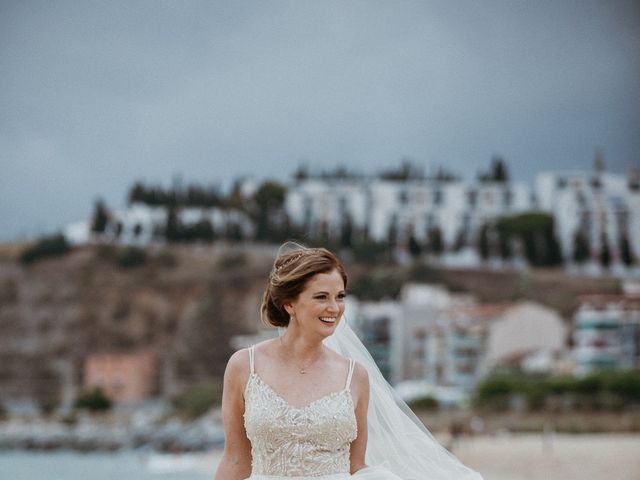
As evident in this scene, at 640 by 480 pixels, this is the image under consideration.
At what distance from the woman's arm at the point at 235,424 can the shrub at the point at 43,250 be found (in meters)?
79.4

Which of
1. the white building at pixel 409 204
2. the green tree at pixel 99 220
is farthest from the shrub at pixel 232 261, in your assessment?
the green tree at pixel 99 220

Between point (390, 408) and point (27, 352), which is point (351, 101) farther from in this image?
point (390, 408)

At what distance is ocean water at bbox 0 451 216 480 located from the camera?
36938 mm

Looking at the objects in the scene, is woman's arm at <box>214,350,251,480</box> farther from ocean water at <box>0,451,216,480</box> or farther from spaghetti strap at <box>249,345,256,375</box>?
ocean water at <box>0,451,216,480</box>

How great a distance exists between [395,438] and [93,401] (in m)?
62.1

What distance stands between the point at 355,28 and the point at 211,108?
1491 centimetres

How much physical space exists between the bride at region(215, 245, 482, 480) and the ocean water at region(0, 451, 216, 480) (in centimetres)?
3064

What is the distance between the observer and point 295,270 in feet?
7.23

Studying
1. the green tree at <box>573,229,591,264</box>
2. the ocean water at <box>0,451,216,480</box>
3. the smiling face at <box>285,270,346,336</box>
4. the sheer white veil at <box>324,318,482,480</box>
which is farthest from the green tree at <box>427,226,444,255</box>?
the smiling face at <box>285,270,346,336</box>

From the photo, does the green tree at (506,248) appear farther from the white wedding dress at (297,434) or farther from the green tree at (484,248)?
the white wedding dress at (297,434)

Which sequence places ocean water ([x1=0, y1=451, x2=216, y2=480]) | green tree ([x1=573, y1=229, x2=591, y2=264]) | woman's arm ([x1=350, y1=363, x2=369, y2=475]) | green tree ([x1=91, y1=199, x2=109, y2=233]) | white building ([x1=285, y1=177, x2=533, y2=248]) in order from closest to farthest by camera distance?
woman's arm ([x1=350, y1=363, x2=369, y2=475])
ocean water ([x1=0, y1=451, x2=216, y2=480])
green tree ([x1=573, y1=229, x2=591, y2=264])
green tree ([x1=91, y1=199, x2=109, y2=233])
white building ([x1=285, y1=177, x2=533, y2=248])

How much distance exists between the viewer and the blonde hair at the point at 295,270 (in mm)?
2191

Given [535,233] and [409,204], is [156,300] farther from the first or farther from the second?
[535,233]

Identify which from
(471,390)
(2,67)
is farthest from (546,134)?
(2,67)
